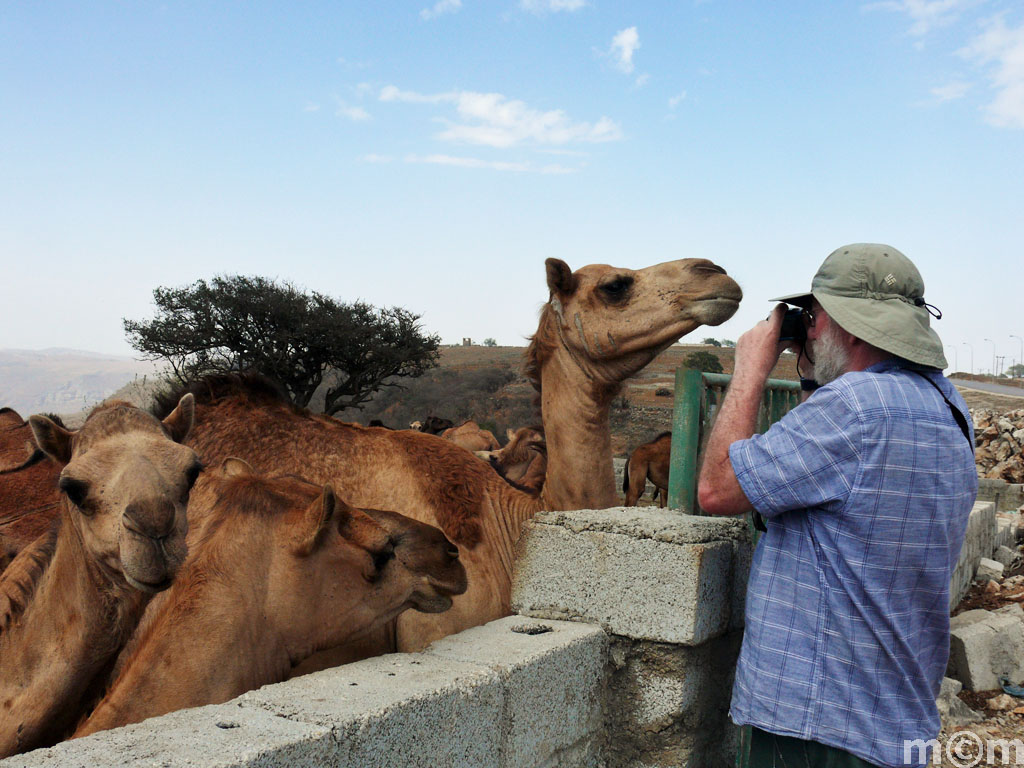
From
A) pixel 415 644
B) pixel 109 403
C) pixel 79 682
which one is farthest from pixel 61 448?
pixel 415 644

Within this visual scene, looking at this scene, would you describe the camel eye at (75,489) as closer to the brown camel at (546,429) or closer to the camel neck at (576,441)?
the brown camel at (546,429)

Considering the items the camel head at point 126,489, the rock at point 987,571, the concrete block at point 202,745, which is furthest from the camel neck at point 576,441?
the rock at point 987,571

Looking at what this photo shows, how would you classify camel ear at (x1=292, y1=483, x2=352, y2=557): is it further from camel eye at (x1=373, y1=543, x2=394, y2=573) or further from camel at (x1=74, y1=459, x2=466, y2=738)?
camel eye at (x1=373, y1=543, x2=394, y2=573)

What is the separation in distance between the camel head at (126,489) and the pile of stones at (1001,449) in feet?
52.8

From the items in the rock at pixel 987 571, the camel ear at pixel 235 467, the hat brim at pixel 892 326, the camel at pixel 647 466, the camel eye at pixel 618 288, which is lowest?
the rock at pixel 987 571

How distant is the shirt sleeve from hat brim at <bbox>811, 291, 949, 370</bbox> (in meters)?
0.21

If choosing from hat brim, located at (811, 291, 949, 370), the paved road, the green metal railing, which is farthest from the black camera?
the paved road

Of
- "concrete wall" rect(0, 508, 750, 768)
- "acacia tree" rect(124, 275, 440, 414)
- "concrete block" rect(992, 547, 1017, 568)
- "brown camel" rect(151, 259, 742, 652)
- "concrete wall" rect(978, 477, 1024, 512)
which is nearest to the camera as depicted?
"concrete wall" rect(0, 508, 750, 768)

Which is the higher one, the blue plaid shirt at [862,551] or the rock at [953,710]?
the blue plaid shirt at [862,551]

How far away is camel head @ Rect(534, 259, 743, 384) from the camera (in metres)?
5.02

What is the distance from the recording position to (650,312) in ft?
16.9

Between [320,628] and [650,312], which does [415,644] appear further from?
[650,312]

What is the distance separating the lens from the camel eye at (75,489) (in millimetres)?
3148

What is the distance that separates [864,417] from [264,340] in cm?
2814
